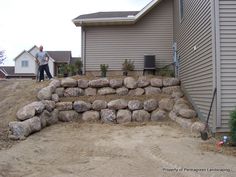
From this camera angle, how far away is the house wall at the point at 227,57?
10000 millimetres

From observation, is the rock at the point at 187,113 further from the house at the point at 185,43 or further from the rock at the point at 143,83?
the rock at the point at 143,83

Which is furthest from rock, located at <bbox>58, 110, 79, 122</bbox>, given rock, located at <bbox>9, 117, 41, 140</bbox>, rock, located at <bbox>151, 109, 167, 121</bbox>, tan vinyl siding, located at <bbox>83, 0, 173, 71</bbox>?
tan vinyl siding, located at <bbox>83, 0, 173, 71</bbox>

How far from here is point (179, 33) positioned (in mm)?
15727

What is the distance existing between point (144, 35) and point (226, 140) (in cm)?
940

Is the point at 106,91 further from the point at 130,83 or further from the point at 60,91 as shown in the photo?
the point at 60,91

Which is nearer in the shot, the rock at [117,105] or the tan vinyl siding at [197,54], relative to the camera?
the tan vinyl siding at [197,54]

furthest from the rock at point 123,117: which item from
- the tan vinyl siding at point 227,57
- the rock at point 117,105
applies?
the tan vinyl siding at point 227,57

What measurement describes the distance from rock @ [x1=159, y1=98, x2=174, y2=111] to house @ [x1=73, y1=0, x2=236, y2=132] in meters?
0.72

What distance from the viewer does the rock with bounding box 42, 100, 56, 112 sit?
12.5 meters

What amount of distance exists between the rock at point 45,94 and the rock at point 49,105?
0.31 metres

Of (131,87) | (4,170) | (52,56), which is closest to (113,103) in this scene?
(131,87)

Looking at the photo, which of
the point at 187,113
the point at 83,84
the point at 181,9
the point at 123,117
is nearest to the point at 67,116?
the point at 83,84

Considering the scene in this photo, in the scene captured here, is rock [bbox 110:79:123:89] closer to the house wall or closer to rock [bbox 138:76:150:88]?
rock [bbox 138:76:150:88]

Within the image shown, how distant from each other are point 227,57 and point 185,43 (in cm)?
444
